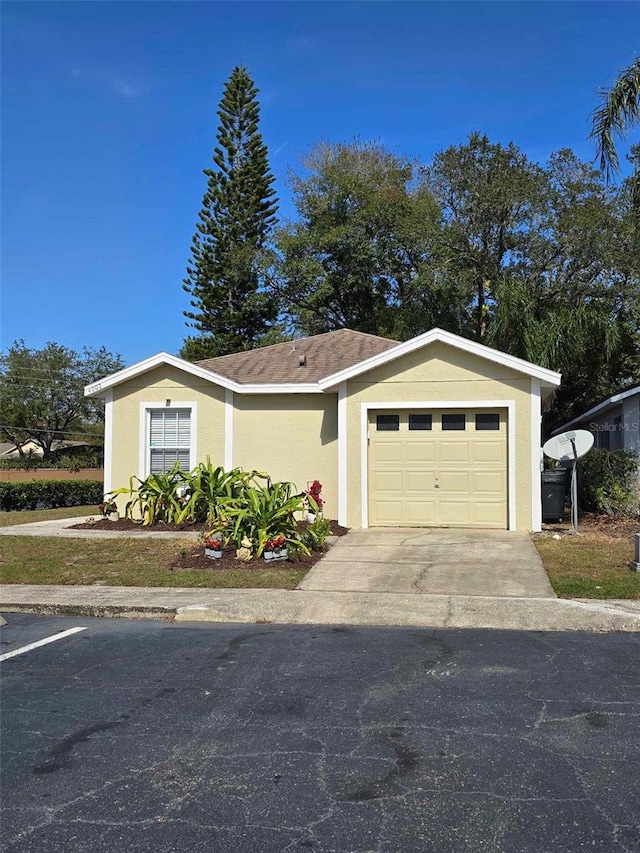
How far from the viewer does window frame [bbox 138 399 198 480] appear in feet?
50.9

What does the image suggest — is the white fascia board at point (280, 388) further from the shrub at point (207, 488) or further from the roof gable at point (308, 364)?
the shrub at point (207, 488)

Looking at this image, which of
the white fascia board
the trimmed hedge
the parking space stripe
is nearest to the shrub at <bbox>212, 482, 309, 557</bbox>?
the parking space stripe

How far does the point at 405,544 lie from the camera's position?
12039mm

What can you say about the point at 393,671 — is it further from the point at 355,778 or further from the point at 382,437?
the point at 382,437

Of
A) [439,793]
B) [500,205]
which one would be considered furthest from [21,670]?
[500,205]

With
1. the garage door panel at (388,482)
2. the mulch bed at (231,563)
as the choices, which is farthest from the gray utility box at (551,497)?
the mulch bed at (231,563)

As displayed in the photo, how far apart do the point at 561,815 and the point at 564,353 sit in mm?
19715

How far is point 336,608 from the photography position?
7.97 m

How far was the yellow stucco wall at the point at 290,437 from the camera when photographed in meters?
15.0

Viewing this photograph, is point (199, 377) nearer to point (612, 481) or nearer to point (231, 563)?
point (231, 563)

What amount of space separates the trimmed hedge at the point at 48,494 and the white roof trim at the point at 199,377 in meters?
8.42

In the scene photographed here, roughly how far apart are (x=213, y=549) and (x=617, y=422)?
12500mm

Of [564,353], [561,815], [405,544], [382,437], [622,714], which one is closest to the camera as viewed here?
[561,815]

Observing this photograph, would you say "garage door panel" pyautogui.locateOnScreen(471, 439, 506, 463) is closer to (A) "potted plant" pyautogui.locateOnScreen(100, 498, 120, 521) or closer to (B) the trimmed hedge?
(A) "potted plant" pyautogui.locateOnScreen(100, 498, 120, 521)
